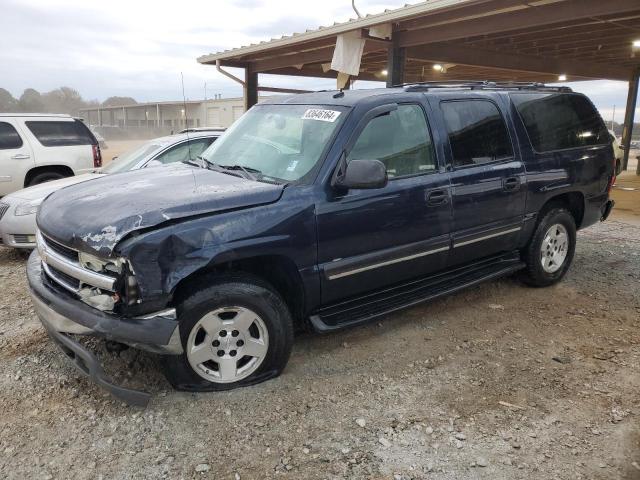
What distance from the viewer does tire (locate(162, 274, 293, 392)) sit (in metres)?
2.97

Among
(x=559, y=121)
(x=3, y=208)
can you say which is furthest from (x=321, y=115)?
(x=3, y=208)

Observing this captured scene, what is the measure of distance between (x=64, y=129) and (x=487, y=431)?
340 inches

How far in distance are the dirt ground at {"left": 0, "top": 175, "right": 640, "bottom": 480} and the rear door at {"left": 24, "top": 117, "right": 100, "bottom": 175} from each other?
487 cm

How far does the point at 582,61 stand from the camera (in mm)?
14633

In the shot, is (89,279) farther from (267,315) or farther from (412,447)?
(412,447)

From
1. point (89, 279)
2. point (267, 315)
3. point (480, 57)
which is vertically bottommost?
point (267, 315)

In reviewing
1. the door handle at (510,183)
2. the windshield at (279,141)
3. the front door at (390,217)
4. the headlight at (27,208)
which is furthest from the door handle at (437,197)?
the headlight at (27,208)

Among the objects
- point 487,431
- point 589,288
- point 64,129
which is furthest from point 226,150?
point 64,129

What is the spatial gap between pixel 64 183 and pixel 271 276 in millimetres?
4047

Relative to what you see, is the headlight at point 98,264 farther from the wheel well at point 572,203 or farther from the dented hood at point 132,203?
the wheel well at point 572,203

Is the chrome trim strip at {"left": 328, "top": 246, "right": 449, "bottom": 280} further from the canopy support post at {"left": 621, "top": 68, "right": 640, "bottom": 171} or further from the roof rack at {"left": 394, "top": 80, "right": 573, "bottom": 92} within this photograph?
the canopy support post at {"left": 621, "top": 68, "right": 640, "bottom": 171}

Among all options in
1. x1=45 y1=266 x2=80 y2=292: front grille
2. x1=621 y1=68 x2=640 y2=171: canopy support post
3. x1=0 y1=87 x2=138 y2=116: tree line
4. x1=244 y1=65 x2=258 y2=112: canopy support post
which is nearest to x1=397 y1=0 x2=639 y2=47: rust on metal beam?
x1=244 y1=65 x2=258 y2=112: canopy support post

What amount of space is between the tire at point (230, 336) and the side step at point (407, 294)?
0.34 meters

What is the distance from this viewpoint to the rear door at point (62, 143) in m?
8.52
